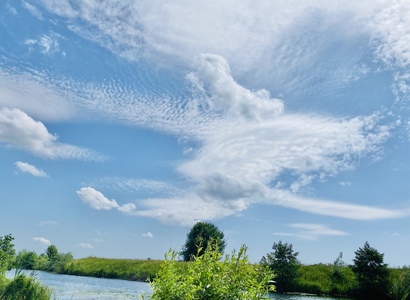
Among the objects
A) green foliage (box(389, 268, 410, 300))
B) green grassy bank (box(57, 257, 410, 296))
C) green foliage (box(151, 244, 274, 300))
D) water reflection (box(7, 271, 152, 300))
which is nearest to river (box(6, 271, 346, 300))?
water reflection (box(7, 271, 152, 300))

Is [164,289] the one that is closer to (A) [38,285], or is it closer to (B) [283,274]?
(A) [38,285]

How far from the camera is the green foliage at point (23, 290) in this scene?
18156 millimetres

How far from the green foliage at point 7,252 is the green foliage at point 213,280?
15.7 m

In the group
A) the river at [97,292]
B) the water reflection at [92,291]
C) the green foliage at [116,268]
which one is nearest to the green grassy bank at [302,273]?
the green foliage at [116,268]

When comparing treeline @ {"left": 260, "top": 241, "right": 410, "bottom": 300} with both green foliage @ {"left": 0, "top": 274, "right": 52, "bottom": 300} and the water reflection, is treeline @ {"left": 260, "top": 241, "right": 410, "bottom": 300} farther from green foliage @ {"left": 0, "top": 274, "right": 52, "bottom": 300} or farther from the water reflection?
green foliage @ {"left": 0, "top": 274, "right": 52, "bottom": 300}

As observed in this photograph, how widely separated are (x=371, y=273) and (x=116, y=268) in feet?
187

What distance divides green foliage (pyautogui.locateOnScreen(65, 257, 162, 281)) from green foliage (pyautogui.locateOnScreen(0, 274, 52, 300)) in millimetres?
61933

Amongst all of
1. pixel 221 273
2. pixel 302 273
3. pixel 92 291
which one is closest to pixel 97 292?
pixel 92 291

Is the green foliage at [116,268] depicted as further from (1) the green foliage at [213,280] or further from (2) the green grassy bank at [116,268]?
(1) the green foliage at [213,280]

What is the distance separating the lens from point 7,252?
21016mm

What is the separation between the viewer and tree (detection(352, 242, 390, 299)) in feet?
171

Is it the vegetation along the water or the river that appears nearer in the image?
the vegetation along the water

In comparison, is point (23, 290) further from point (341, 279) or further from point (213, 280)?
point (341, 279)

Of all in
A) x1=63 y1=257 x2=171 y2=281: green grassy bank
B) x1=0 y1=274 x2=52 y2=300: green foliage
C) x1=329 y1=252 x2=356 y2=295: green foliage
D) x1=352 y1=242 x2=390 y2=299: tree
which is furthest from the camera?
x1=63 y1=257 x2=171 y2=281: green grassy bank
